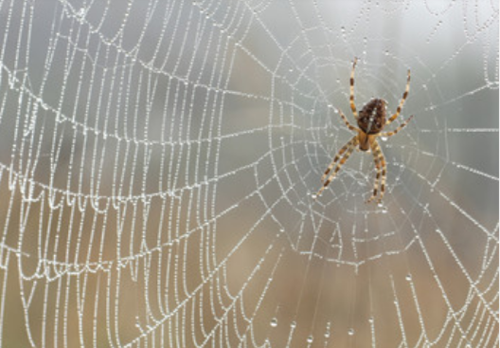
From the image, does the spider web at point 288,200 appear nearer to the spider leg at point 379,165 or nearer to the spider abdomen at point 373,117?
the spider leg at point 379,165

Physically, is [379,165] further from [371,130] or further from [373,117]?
[373,117]

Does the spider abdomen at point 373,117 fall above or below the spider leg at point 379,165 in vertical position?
above

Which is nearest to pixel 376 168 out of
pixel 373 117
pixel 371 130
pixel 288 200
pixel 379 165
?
pixel 379 165

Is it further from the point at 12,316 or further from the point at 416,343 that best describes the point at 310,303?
the point at 12,316

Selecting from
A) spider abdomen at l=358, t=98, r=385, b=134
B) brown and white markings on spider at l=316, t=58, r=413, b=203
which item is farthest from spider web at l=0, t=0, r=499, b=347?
spider abdomen at l=358, t=98, r=385, b=134

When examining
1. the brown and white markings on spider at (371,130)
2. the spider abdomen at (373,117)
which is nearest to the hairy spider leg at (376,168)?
the brown and white markings on spider at (371,130)

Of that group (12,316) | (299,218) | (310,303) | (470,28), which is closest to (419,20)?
(470,28)

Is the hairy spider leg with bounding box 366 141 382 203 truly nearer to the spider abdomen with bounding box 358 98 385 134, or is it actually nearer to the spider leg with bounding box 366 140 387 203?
the spider leg with bounding box 366 140 387 203
